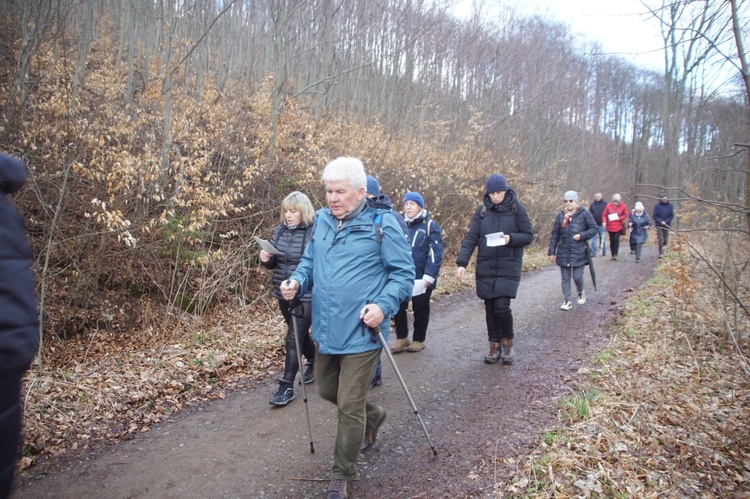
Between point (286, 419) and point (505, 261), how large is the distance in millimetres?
3188

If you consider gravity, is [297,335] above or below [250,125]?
below

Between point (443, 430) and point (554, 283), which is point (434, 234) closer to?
point (443, 430)

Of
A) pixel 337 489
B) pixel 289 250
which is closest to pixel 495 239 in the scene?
pixel 289 250

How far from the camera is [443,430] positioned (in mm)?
4477

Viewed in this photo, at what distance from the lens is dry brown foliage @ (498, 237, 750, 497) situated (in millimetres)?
3633

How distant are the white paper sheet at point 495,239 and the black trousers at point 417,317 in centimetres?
108

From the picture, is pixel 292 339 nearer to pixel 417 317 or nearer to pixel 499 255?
pixel 417 317

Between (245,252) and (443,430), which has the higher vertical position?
(245,252)

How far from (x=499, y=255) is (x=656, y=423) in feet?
7.94

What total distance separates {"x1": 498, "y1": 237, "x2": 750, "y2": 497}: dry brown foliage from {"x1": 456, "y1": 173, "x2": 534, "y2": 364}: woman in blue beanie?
1138 millimetres

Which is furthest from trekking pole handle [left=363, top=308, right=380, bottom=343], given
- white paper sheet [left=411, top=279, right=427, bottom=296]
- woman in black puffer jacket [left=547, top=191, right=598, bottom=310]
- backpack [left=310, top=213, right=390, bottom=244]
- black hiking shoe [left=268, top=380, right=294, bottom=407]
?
woman in black puffer jacket [left=547, top=191, right=598, bottom=310]

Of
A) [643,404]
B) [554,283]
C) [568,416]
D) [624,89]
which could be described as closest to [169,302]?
[568,416]

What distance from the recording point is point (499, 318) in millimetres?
6164

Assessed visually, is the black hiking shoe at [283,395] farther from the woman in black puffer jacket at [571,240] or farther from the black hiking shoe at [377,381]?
the woman in black puffer jacket at [571,240]
